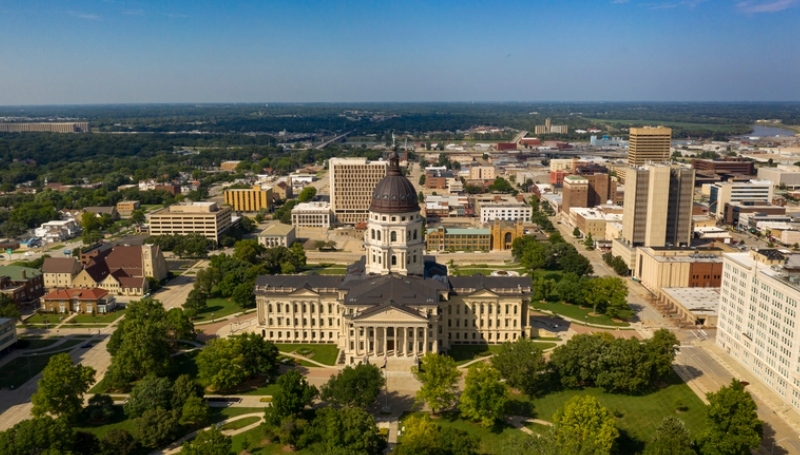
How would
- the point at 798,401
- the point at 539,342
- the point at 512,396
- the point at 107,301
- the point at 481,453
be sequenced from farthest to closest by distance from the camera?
the point at 107,301, the point at 539,342, the point at 512,396, the point at 798,401, the point at 481,453

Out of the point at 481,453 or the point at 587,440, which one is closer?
the point at 587,440

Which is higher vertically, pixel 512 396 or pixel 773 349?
pixel 773 349

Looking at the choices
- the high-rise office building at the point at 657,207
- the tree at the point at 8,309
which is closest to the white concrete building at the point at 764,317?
the high-rise office building at the point at 657,207

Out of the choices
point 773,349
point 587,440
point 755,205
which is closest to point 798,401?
point 773,349

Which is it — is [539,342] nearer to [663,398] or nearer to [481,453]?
[663,398]

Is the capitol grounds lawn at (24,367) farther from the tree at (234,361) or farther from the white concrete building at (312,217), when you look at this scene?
the white concrete building at (312,217)
